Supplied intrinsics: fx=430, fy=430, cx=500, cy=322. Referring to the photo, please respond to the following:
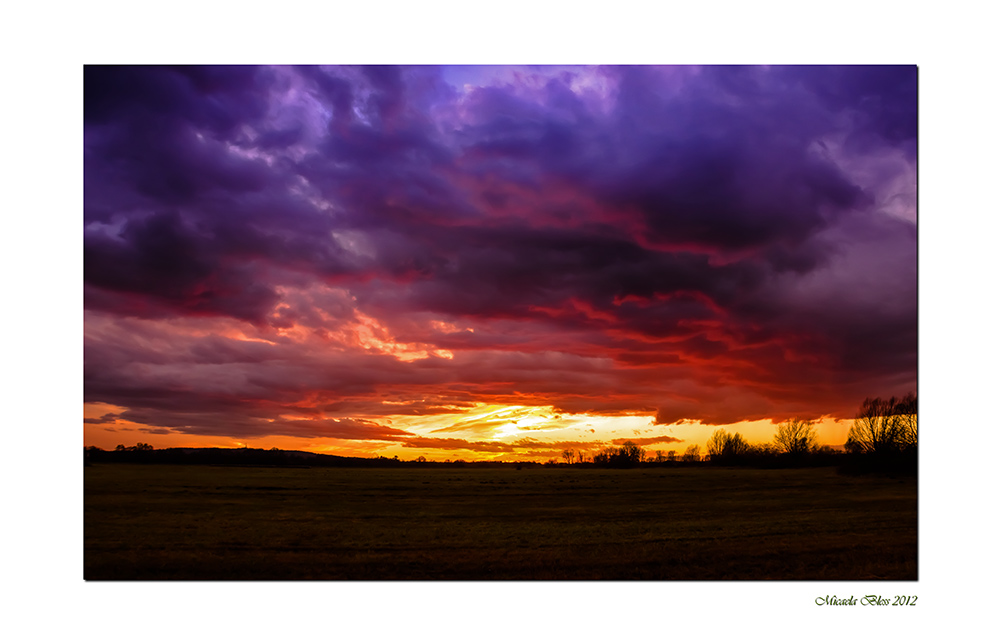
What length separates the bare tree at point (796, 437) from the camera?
10.3 metres

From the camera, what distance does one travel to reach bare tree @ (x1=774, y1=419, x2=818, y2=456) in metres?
10.3

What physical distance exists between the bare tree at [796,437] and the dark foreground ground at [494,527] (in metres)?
0.67

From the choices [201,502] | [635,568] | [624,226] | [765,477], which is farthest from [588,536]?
[201,502]

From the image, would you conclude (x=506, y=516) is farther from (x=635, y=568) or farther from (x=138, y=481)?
(x=138, y=481)

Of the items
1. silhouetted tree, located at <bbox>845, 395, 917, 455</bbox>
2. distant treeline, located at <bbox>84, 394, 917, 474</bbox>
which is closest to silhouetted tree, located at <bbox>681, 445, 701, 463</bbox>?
distant treeline, located at <bbox>84, 394, 917, 474</bbox>

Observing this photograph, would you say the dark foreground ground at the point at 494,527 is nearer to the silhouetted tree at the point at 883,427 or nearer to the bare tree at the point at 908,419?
the silhouetted tree at the point at 883,427

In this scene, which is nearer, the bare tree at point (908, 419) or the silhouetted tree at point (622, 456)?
the bare tree at point (908, 419)

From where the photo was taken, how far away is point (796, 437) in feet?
34.7

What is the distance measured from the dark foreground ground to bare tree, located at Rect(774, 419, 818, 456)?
0.67m

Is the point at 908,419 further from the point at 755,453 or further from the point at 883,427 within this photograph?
the point at 755,453

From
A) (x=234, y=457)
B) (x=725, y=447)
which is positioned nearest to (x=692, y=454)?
(x=725, y=447)

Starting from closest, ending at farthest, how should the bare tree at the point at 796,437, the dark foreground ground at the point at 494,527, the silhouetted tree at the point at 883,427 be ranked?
the dark foreground ground at the point at 494,527
the silhouetted tree at the point at 883,427
the bare tree at the point at 796,437

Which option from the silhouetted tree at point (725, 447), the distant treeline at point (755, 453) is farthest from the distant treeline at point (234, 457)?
the silhouetted tree at point (725, 447)

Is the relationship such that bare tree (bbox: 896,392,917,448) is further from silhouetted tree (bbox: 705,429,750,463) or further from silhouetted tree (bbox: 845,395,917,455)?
silhouetted tree (bbox: 705,429,750,463)
